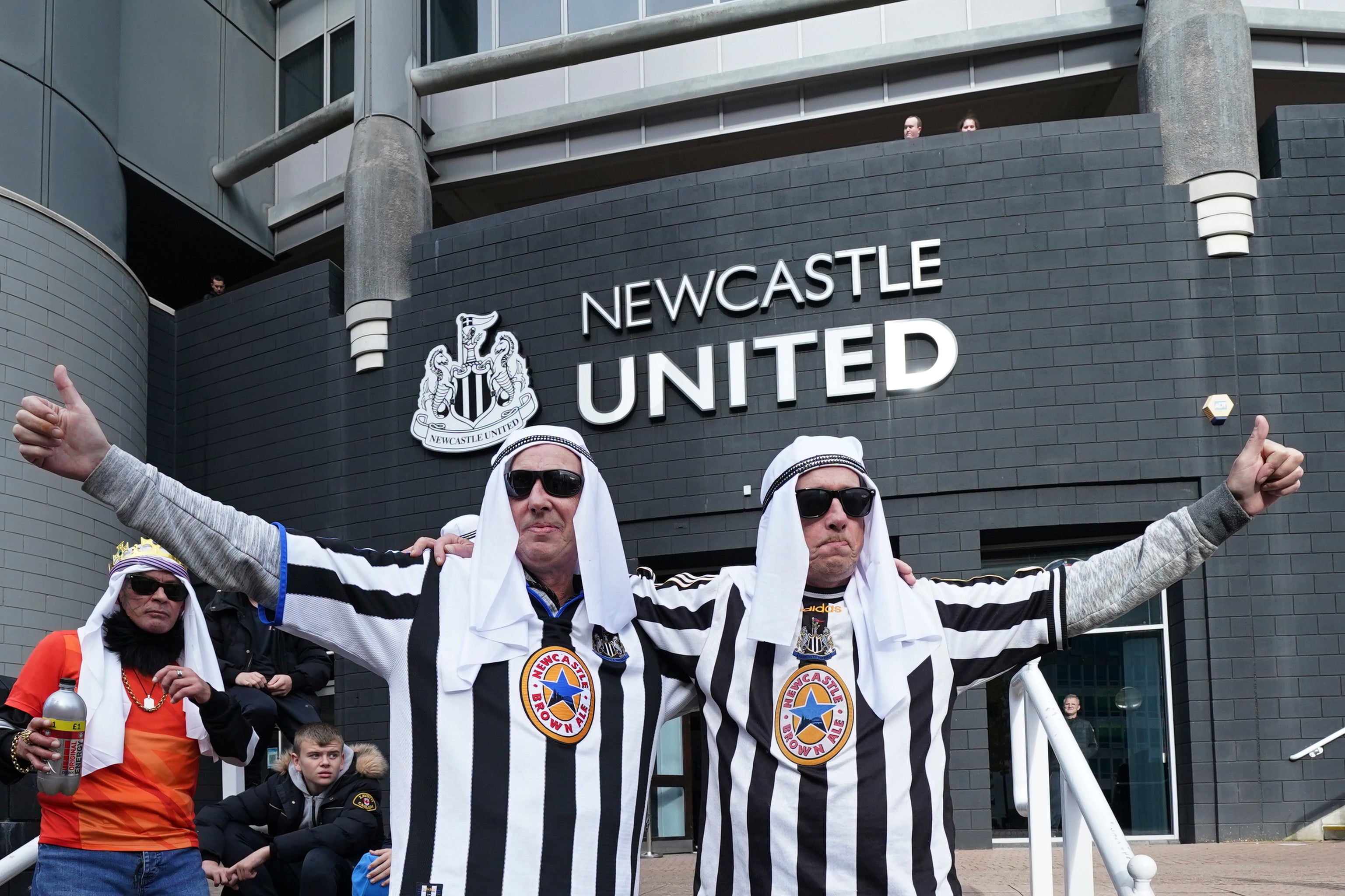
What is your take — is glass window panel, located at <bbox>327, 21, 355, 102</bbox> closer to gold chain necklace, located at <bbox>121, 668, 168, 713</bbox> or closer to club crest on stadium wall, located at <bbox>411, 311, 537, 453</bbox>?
club crest on stadium wall, located at <bbox>411, 311, 537, 453</bbox>

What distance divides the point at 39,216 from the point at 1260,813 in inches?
459

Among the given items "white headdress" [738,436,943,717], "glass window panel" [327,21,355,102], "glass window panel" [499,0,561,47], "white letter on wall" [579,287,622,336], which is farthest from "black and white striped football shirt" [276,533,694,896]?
"glass window panel" [327,21,355,102]

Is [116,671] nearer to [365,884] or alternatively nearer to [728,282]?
[365,884]

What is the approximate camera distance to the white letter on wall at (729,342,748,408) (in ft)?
37.2

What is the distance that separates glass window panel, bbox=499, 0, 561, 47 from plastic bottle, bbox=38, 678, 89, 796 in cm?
1122

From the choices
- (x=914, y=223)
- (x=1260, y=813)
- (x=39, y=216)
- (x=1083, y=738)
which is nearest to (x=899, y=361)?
(x=914, y=223)

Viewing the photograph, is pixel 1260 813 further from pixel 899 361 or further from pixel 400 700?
pixel 400 700

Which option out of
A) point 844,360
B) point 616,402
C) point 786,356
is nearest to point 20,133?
point 616,402

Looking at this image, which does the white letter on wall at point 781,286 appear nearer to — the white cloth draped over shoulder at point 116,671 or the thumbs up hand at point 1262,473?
the white cloth draped over shoulder at point 116,671

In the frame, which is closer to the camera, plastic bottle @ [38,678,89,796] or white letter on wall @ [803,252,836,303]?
plastic bottle @ [38,678,89,796]

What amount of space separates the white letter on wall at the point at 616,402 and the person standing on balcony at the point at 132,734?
747 centimetres

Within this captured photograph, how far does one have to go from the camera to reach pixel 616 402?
11.9 metres

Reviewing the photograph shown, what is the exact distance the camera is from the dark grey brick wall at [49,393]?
1130 centimetres

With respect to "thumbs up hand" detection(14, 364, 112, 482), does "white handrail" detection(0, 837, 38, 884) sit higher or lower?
lower
